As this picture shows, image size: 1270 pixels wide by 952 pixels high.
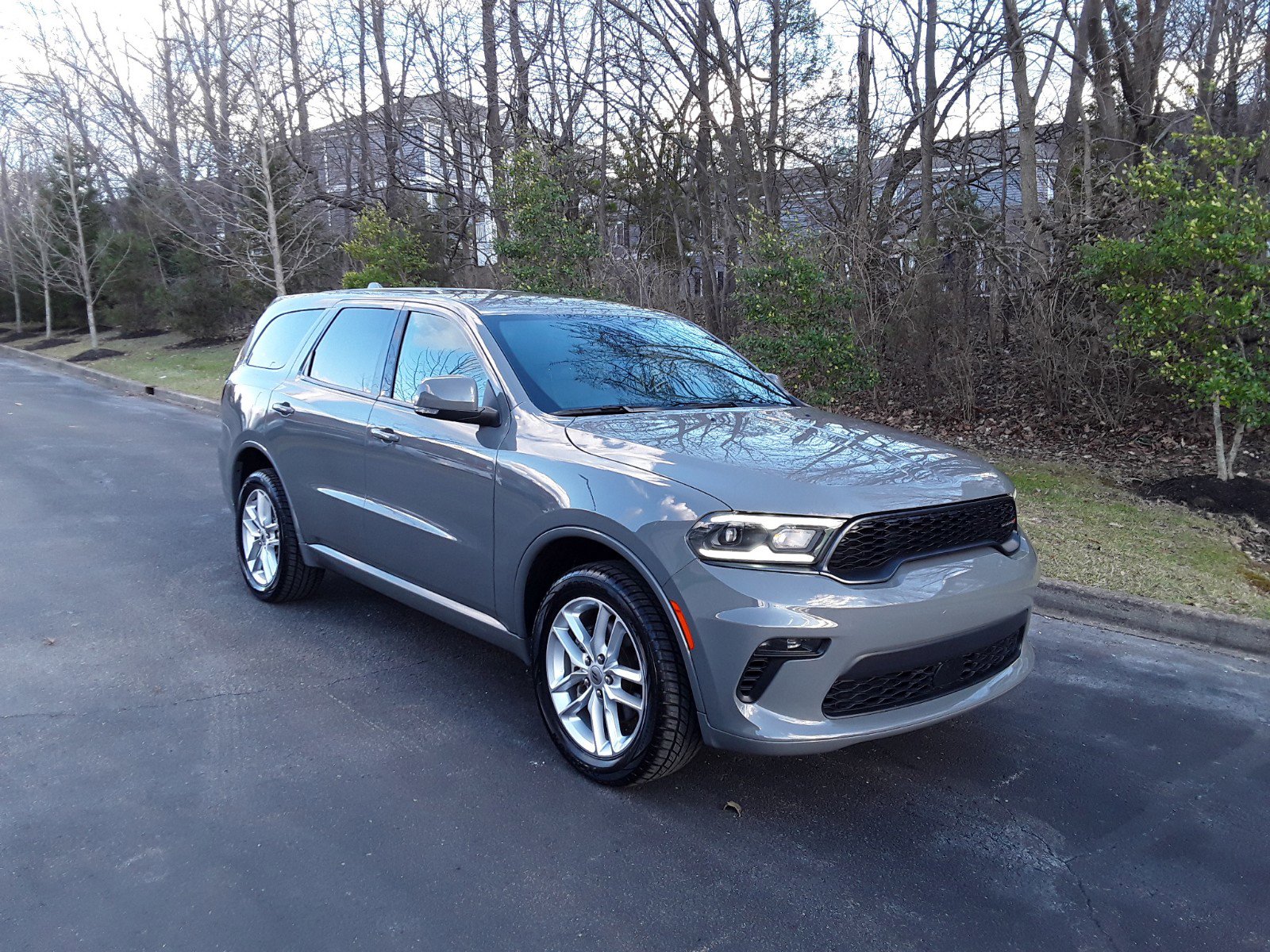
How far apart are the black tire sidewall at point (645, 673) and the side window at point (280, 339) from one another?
2.75 meters

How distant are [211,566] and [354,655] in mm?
2127

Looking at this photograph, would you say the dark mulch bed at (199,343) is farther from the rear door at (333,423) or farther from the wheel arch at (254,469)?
the rear door at (333,423)

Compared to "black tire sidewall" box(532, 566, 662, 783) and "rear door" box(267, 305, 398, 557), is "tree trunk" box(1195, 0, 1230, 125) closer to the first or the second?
"rear door" box(267, 305, 398, 557)

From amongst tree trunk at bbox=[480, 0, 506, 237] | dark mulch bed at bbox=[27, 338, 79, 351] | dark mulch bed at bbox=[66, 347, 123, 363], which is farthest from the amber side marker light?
dark mulch bed at bbox=[27, 338, 79, 351]

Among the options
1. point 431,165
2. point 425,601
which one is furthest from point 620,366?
point 431,165

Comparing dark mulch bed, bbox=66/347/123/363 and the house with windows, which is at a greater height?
the house with windows

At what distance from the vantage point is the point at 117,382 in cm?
1980

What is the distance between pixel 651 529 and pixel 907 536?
868mm

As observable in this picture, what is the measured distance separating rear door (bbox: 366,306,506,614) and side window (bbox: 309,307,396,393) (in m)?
0.17

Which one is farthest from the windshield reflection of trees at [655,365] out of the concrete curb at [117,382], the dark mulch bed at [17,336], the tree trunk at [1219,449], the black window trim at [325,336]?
the dark mulch bed at [17,336]

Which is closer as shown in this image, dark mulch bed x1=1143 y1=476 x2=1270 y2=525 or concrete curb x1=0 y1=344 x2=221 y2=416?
dark mulch bed x1=1143 y1=476 x2=1270 y2=525

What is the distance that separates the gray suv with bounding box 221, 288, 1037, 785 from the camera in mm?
3029

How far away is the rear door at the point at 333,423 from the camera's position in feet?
15.3

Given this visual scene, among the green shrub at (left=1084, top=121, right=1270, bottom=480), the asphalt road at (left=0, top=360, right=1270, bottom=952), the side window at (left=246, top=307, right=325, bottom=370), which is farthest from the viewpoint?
the green shrub at (left=1084, top=121, right=1270, bottom=480)
